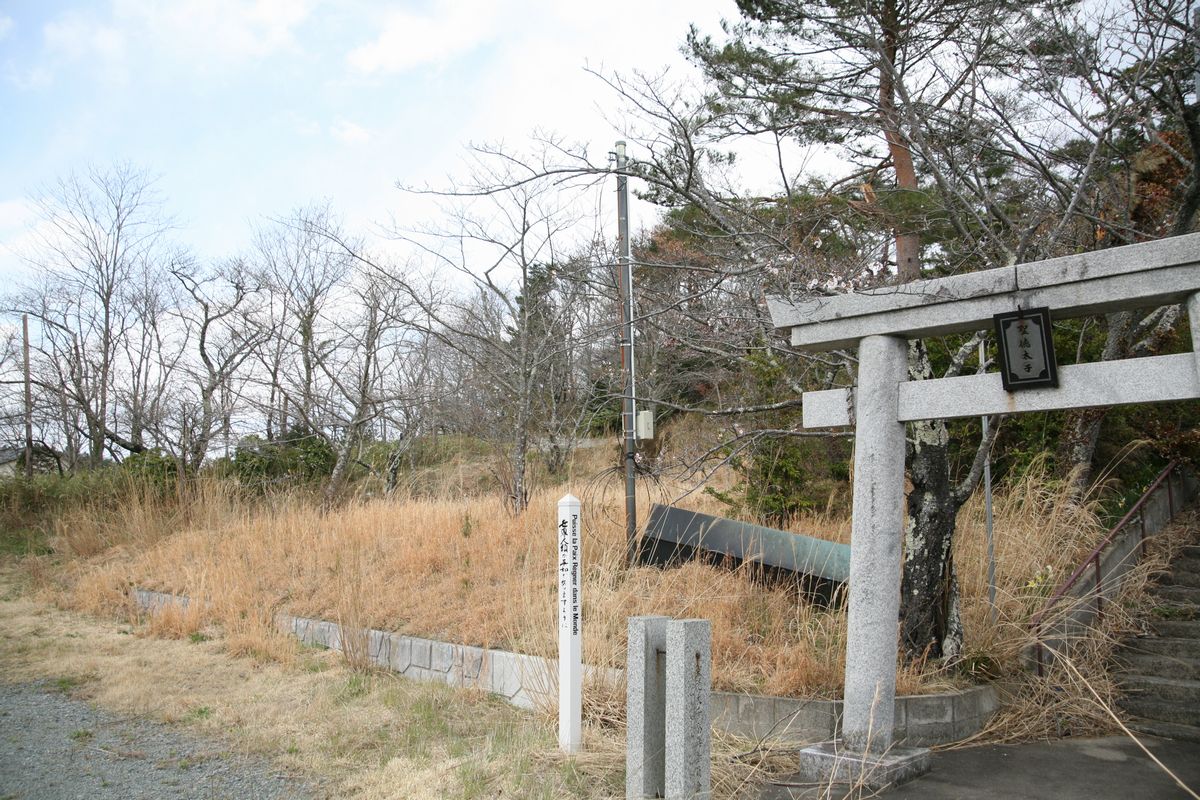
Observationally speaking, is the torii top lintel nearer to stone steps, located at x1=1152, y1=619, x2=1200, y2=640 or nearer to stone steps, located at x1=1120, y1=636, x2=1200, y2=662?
stone steps, located at x1=1120, y1=636, x2=1200, y2=662

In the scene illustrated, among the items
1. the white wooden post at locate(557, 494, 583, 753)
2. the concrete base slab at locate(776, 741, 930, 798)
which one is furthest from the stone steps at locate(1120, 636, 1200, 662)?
the white wooden post at locate(557, 494, 583, 753)

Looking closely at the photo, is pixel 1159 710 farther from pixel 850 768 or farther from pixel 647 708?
pixel 647 708

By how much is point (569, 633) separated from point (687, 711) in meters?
1.38

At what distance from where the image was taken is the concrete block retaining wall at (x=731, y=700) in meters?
5.35

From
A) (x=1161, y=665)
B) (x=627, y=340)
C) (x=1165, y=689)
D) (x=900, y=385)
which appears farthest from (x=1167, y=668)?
(x=627, y=340)

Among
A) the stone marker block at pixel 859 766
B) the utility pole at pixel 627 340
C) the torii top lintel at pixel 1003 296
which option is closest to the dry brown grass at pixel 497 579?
the utility pole at pixel 627 340

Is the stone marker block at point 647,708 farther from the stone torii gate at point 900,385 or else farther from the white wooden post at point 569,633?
the stone torii gate at point 900,385

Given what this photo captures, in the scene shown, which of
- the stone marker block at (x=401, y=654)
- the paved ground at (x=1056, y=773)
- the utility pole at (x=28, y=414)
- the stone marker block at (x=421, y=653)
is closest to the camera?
the paved ground at (x=1056, y=773)

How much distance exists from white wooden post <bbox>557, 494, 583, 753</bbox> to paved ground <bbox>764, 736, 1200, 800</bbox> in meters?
1.25

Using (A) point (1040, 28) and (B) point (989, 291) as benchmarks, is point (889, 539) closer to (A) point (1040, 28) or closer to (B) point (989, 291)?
(B) point (989, 291)

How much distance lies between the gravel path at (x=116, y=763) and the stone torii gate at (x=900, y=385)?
10.5 feet

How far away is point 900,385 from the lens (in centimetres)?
500

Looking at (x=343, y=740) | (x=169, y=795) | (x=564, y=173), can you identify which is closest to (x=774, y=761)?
(x=343, y=740)

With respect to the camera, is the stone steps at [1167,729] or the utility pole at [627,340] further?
the utility pole at [627,340]
